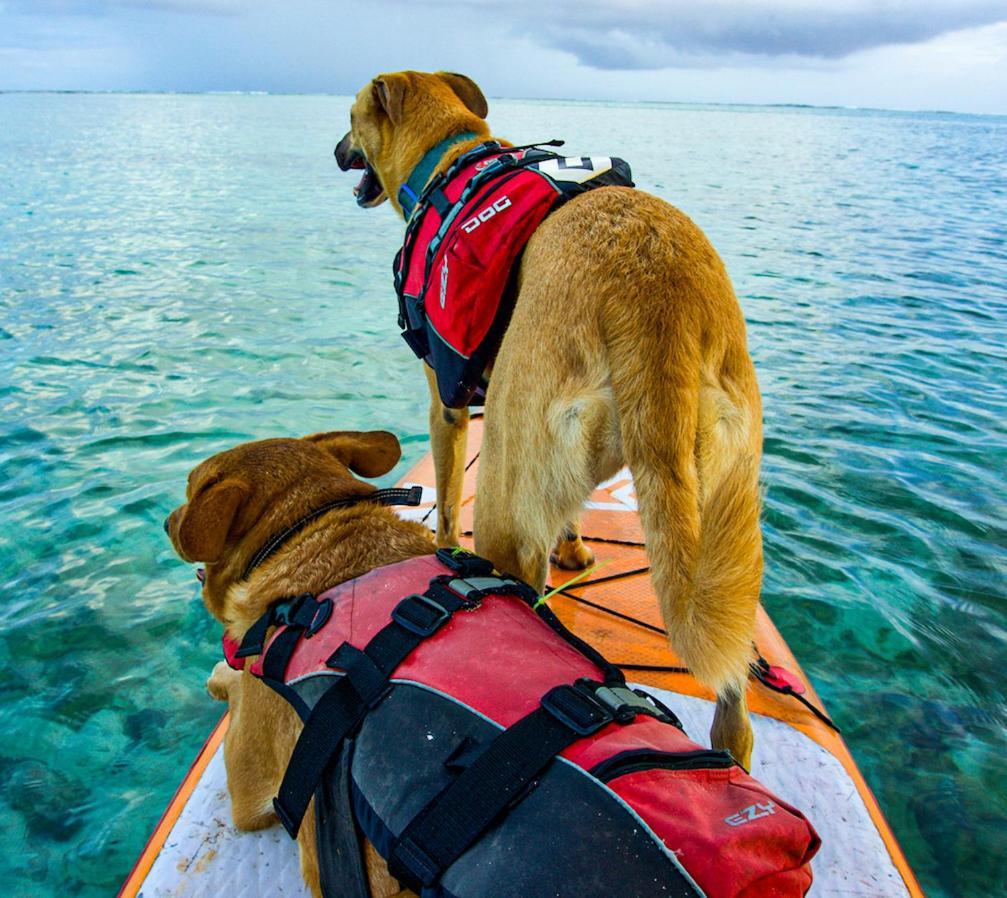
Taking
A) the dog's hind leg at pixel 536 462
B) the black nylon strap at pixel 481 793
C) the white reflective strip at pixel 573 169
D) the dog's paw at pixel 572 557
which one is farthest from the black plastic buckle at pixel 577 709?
the dog's paw at pixel 572 557

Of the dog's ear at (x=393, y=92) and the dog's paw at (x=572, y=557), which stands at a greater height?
the dog's ear at (x=393, y=92)

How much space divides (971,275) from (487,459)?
13893 mm

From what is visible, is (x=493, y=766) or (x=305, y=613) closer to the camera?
(x=493, y=766)

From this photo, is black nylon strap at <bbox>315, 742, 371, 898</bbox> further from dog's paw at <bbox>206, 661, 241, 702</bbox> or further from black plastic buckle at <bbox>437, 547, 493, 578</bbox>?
dog's paw at <bbox>206, 661, 241, 702</bbox>

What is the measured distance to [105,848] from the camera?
2.91 meters

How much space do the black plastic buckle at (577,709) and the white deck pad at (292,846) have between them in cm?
129

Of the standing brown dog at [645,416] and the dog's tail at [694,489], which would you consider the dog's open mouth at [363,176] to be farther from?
the dog's tail at [694,489]

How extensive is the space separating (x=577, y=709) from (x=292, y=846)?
4.68 feet

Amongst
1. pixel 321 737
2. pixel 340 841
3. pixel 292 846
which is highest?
pixel 321 737

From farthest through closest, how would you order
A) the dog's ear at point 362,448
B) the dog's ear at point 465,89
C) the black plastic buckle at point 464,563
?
the dog's ear at point 465,89
the dog's ear at point 362,448
the black plastic buckle at point 464,563

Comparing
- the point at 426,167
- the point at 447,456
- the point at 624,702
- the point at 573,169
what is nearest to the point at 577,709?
the point at 624,702

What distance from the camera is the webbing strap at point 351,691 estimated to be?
5.59 feet

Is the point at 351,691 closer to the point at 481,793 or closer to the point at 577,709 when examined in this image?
the point at 481,793

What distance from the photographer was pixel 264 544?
236cm
